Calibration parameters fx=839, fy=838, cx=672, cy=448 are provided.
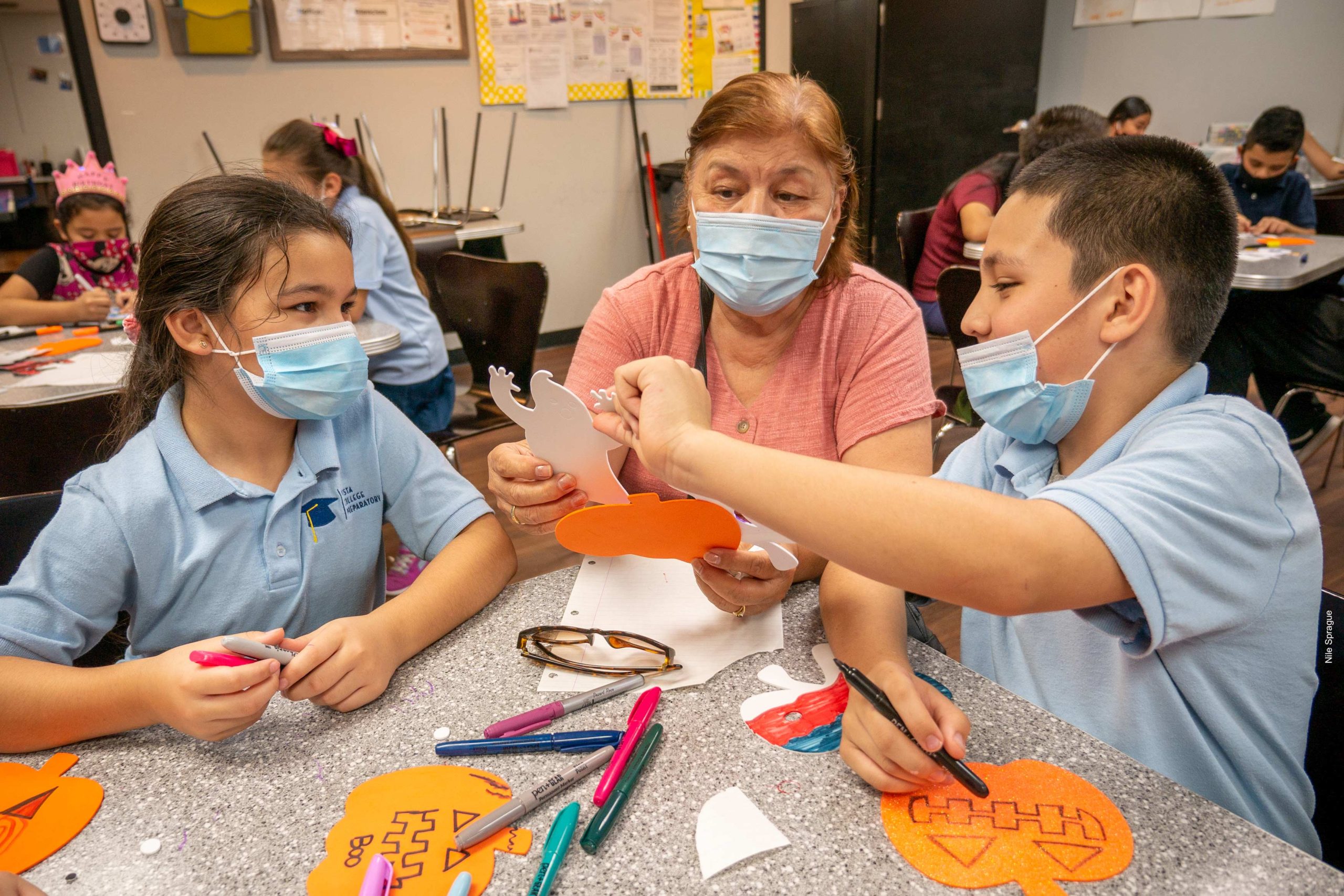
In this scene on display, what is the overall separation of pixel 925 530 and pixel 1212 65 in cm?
609

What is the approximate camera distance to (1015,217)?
3.26 feet

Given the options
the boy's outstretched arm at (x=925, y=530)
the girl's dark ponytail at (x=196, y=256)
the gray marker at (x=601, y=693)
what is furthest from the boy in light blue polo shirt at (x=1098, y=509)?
the girl's dark ponytail at (x=196, y=256)

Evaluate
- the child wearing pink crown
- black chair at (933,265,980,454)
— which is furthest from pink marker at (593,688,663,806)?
the child wearing pink crown

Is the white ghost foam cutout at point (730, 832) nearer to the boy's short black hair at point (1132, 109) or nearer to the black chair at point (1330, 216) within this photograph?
the black chair at point (1330, 216)

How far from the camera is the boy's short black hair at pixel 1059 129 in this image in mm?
3199

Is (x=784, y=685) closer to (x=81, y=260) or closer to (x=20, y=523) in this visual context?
(x=20, y=523)

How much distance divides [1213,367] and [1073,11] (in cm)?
379

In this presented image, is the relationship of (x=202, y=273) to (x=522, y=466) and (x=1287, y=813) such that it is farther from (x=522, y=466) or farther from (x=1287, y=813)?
(x=1287, y=813)

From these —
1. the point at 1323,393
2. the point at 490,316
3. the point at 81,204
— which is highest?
the point at 81,204

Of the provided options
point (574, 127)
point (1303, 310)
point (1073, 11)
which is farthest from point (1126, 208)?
point (1073, 11)

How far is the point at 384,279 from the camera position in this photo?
2.67 meters

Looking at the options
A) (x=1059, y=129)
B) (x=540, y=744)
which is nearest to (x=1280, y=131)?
(x=1059, y=129)

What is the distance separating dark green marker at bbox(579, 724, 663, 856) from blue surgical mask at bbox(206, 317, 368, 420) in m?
0.65

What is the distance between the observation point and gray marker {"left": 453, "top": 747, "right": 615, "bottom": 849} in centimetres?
67
